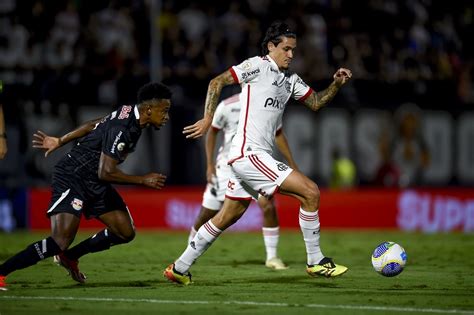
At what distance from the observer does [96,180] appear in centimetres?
1096

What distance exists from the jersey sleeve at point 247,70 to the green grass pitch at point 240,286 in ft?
7.60

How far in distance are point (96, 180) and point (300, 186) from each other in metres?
2.25

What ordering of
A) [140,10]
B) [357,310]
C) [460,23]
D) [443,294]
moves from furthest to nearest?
1. [460,23]
2. [140,10]
3. [443,294]
4. [357,310]

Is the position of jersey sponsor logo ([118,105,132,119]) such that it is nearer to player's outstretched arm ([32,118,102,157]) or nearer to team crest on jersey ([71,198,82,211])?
player's outstretched arm ([32,118,102,157])

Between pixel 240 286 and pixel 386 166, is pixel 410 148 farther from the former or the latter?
pixel 240 286

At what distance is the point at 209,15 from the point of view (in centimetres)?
2341

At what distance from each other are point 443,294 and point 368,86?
45.3 ft

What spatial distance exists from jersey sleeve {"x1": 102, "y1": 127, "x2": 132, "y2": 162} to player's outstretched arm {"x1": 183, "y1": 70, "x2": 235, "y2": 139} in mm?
672

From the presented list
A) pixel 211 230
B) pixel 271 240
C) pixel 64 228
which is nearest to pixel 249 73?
pixel 211 230

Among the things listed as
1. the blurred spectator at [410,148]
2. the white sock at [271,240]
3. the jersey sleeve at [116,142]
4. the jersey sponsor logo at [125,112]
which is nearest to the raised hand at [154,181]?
the jersey sleeve at [116,142]

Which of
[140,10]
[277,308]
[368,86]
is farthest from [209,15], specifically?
[277,308]

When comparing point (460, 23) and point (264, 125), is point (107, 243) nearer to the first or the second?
point (264, 125)

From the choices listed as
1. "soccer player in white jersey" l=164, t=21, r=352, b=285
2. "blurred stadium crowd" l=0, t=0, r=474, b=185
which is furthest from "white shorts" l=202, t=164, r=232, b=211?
"blurred stadium crowd" l=0, t=0, r=474, b=185

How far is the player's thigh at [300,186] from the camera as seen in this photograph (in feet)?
35.1
